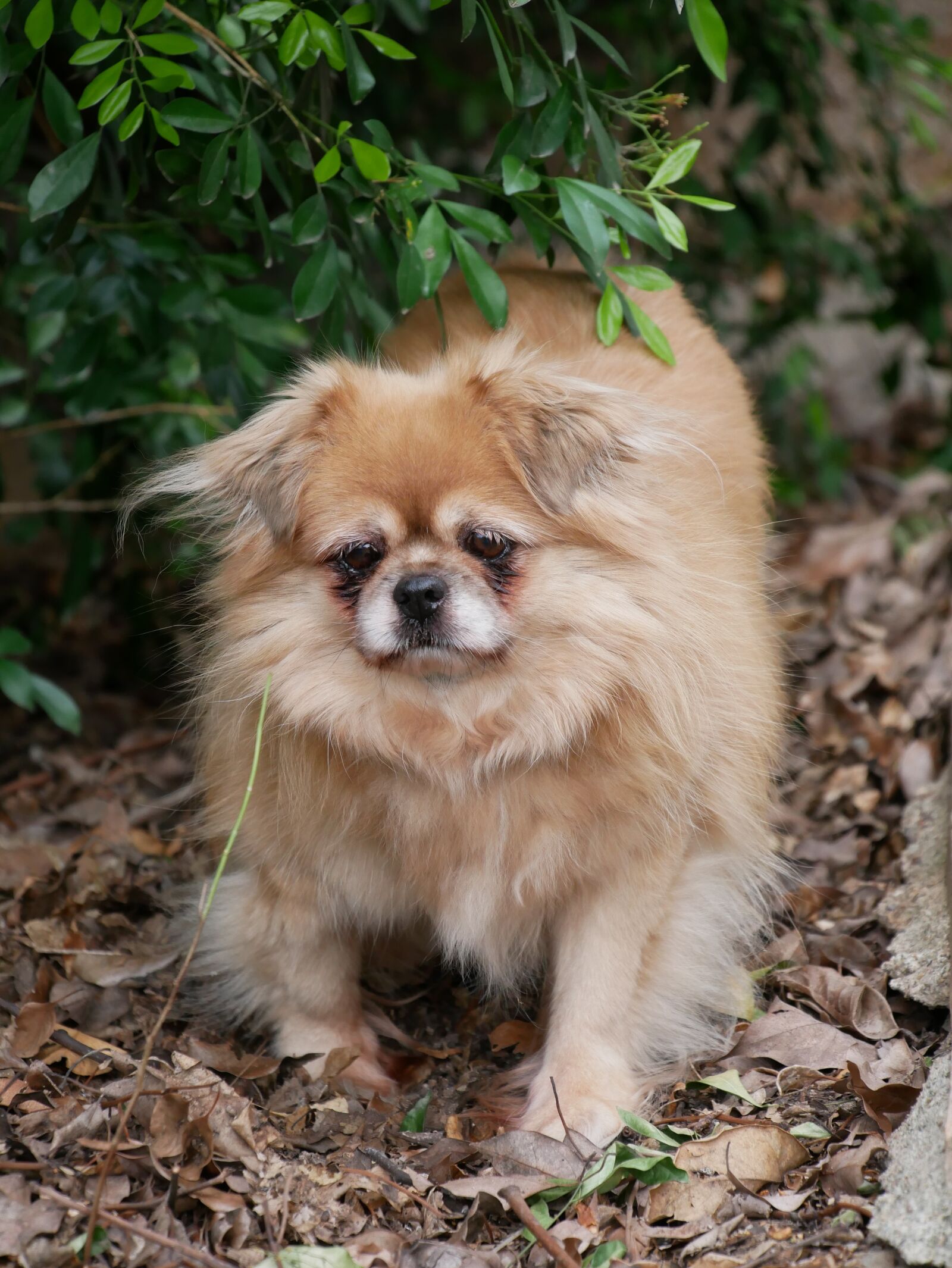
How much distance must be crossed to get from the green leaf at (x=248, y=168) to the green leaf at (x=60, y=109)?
0.40 m

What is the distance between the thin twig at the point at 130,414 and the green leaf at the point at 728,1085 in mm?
2267

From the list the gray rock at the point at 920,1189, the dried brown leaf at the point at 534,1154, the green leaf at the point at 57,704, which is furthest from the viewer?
the green leaf at the point at 57,704

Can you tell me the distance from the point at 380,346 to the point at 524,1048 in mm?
1877

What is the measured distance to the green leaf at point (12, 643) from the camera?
11.5ft

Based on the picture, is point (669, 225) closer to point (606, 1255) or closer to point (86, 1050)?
point (606, 1255)

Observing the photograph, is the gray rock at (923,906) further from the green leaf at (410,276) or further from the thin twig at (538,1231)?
the green leaf at (410,276)

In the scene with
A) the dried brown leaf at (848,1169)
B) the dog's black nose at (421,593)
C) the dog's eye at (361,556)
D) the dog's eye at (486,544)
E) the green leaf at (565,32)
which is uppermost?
the green leaf at (565,32)

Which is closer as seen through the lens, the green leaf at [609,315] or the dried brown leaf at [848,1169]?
the dried brown leaf at [848,1169]

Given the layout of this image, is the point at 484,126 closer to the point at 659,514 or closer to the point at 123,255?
the point at 123,255

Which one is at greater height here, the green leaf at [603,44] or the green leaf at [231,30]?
the green leaf at [603,44]

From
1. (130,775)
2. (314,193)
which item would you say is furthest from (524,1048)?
(314,193)

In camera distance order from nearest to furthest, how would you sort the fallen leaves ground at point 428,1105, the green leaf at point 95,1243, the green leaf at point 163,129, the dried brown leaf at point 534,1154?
the green leaf at point 95,1243, the fallen leaves ground at point 428,1105, the dried brown leaf at point 534,1154, the green leaf at point 163,129

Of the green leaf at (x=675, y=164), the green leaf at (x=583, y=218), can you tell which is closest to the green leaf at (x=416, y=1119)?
the green leaf at (x=583, y=218)

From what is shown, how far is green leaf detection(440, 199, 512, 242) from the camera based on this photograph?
2953mm
